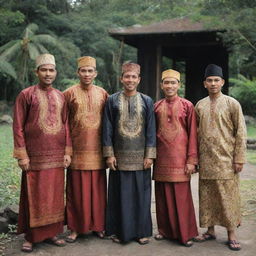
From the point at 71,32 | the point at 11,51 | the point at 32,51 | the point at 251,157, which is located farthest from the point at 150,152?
the point at 71,32

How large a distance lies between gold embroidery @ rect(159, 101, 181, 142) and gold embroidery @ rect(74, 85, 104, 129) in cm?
67

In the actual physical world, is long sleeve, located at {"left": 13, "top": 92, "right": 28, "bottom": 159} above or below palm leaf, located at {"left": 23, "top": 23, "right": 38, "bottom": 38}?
below

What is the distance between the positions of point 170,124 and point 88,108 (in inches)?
35.0

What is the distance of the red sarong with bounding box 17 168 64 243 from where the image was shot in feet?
13.1

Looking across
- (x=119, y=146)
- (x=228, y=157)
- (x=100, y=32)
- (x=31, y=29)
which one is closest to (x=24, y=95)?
(x=119, y=146)

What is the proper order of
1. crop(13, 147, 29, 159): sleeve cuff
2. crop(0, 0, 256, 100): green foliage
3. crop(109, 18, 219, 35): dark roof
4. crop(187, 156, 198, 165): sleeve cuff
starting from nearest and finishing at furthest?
crop(13, 147, 29, 159): sleeve cuff < crop(187, 156, 198, 165): sleeve cuff < crop(109, 18, 219, 35): dark roof < crop(0, 0, 256, 100): green foliage

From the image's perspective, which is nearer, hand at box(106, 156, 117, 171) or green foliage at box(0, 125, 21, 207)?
hand at box(106, 156, 117, 171)

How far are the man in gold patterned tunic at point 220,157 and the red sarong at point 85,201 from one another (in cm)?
108

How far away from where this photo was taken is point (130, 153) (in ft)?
13.7

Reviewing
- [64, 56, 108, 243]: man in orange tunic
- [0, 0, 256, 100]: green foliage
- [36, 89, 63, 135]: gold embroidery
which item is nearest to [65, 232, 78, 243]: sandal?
[64, 56, 108, 243]: man in orange tunic

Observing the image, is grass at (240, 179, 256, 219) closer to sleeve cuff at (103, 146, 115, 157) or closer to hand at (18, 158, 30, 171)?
sleeve cuff at (103, 146, 115, 157)

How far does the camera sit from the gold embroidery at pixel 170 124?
4168mm

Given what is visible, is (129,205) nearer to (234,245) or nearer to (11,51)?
(234,245)

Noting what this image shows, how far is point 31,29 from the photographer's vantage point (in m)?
23.4
